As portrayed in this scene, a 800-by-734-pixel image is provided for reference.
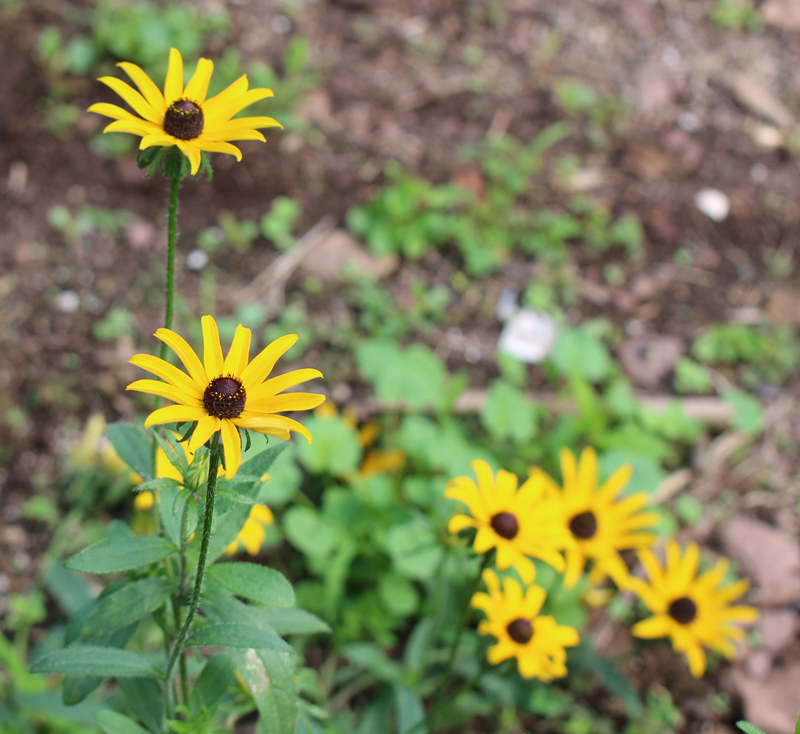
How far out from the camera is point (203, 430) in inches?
40.8

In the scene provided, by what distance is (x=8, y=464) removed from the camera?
268 cm

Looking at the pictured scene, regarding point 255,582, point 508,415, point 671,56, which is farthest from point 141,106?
point 671,56

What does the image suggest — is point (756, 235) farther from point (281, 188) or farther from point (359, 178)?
point (281, 188)

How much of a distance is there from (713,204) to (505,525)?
3.00 meters

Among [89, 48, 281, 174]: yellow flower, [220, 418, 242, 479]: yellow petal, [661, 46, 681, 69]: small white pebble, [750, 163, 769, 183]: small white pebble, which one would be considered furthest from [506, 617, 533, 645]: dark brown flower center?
[661, 46, 681, 69]: small white pebble

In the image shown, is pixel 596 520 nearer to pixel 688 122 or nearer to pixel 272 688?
pixel 272 688

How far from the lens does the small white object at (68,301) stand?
3.10 meters

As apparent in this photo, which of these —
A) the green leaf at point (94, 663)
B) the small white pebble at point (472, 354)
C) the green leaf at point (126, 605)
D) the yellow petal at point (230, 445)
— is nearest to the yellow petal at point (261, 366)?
the yellow petal at point (230, 445)

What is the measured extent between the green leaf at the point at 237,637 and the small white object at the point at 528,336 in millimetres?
2272

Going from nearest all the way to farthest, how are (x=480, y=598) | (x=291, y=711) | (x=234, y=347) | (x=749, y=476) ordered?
1. (x=234, y=347)
2. (x=291, y=711)
3. (x=480, y=598)
4. (x=749, y=476)

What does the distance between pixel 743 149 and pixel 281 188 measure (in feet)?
8.92

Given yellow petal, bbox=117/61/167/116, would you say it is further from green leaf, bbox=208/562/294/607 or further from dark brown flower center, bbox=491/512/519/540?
dark brown flower center, bbox=491/512/519/540

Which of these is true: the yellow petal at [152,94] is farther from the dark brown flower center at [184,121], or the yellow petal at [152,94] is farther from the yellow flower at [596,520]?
the yellow flower at [596,520]

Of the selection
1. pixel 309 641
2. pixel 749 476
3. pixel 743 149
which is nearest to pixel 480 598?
pixel 309 641
